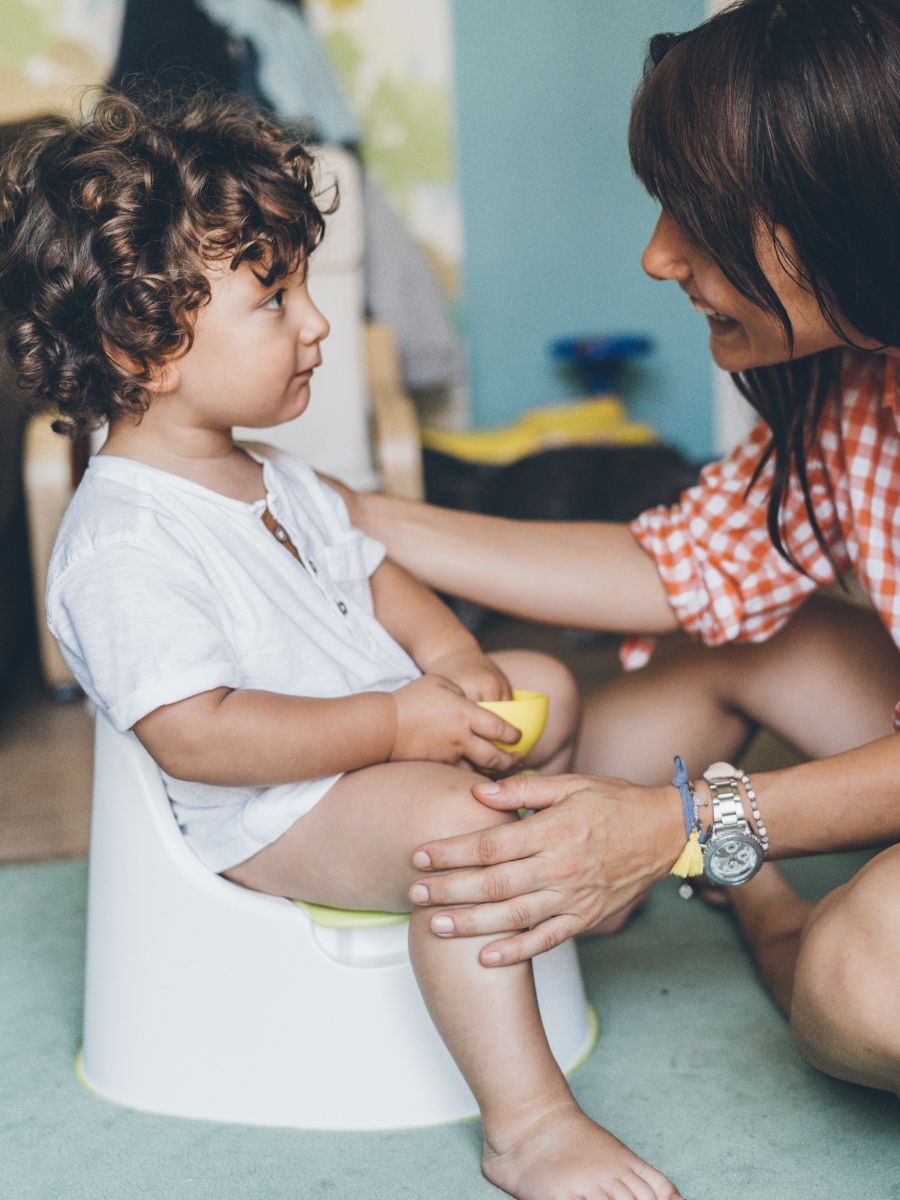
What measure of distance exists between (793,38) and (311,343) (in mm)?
450

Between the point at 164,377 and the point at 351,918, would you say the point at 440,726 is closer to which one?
the point at 351,918

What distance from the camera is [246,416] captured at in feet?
3.45

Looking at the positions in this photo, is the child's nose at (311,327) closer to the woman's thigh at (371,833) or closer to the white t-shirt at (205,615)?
the white t-shirt at (205,615)

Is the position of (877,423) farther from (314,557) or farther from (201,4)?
(201,4)

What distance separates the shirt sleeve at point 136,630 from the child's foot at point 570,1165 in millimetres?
399

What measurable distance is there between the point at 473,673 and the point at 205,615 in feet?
0.88

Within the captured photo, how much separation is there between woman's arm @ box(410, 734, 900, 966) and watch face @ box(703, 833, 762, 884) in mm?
19

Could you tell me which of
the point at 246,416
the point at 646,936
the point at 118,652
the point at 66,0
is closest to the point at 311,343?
the point at 246,416

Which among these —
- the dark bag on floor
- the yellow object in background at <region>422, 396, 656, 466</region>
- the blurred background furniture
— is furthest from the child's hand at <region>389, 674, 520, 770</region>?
the yellow object in background at <region>422, 396, 656, 466</region>

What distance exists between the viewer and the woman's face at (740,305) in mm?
918

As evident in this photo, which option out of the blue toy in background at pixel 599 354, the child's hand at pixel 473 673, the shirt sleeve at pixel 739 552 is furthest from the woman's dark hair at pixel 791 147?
the blue toy in background at pixel 599 354

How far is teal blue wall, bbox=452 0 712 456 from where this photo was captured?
118 inches

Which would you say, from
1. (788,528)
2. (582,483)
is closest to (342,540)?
(788,528)

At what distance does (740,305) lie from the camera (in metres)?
0.95
